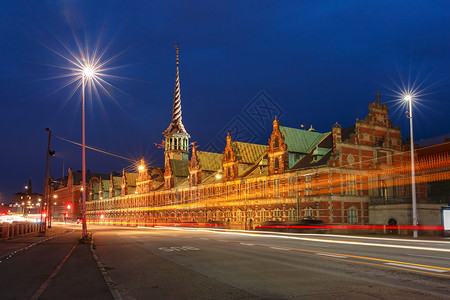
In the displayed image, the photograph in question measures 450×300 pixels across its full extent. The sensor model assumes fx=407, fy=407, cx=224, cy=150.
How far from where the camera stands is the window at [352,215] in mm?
54469

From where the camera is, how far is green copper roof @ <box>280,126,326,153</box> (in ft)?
205

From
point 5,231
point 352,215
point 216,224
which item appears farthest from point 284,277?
point 216,224

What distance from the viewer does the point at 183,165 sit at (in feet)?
344

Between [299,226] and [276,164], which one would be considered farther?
[276,164]

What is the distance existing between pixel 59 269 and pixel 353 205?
46486 mm

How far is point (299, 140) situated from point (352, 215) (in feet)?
48.6

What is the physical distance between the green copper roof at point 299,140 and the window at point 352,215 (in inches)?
478

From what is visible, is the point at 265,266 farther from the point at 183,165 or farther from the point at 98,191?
the point at 98,191

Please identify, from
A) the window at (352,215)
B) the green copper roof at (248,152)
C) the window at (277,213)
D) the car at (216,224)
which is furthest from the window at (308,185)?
the green copper roof at (248,152)

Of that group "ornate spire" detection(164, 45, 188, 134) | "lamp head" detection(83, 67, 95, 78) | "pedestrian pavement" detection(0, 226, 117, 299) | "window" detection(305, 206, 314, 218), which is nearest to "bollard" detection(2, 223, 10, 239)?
"lamp head" detection(83, 67, 95, 78)

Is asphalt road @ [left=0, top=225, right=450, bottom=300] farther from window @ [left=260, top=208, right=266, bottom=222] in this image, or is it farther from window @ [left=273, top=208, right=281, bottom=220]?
window @ [left=260, top=208, right=266, bottom=222]

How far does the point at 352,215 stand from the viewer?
54.9 metres

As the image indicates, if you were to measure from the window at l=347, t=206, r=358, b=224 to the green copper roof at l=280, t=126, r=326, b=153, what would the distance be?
12136 millimetres

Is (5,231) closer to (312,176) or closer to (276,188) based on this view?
(312,176)
